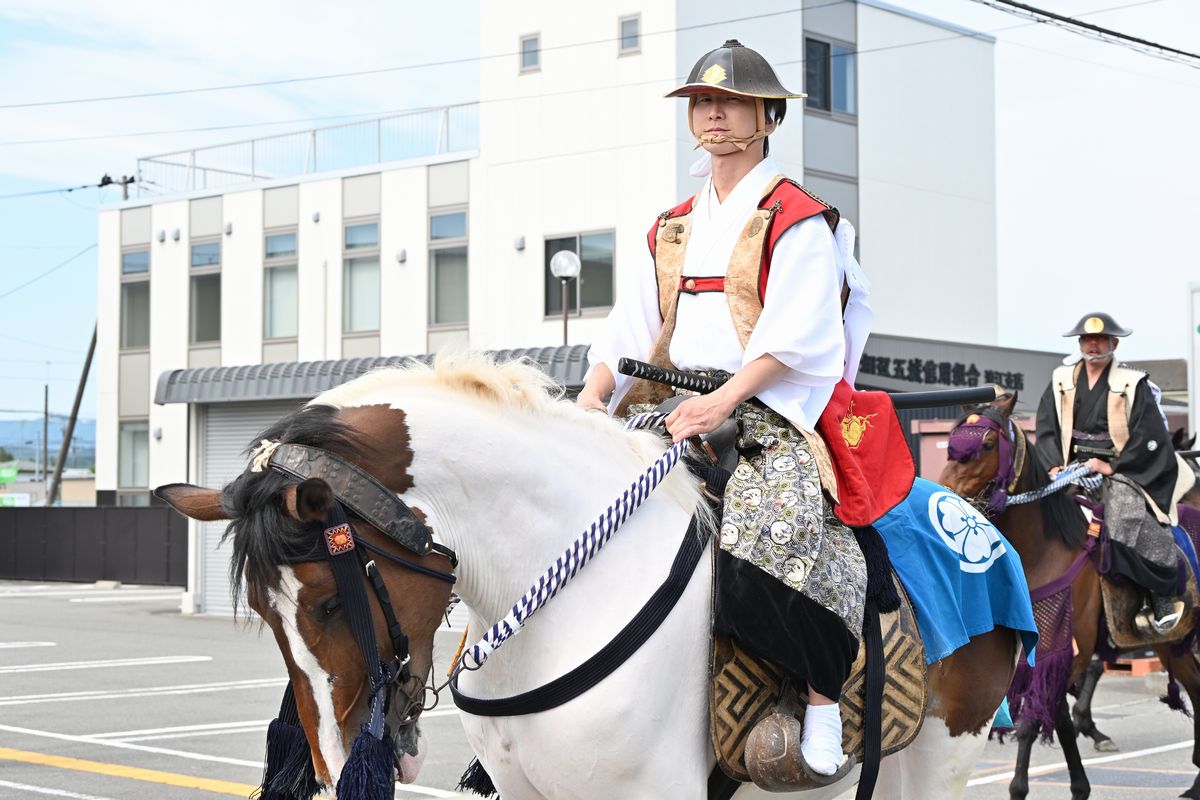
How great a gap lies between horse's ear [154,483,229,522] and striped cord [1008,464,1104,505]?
6359 mm

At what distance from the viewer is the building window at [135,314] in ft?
105

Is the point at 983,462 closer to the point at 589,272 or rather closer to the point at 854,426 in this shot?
the point at 854,426

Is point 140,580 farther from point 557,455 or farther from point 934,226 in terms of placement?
point 557,455

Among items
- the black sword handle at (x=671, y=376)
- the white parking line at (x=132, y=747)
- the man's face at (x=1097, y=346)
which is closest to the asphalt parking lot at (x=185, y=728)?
the white parking line at (x=132, y=747)

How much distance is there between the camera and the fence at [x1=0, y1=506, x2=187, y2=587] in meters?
29.6

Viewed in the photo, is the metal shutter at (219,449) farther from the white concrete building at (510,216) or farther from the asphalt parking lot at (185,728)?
the asphalt parking lot at (185,728)

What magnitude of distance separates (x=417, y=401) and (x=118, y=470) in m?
31.4

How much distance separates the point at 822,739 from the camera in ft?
10.3

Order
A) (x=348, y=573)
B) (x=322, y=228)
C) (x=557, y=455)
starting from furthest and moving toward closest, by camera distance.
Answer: (x=322, y=228)
(x=557, y=455)
(x=348, y=573)

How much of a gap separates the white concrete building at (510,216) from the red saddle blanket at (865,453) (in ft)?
61.4

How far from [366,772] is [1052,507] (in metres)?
6.79

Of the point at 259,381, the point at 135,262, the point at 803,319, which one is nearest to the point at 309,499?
the point at 803,319

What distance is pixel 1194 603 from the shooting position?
30.7 feet

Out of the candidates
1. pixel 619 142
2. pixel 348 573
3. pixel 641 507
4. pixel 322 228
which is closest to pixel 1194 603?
pixel 641 507
